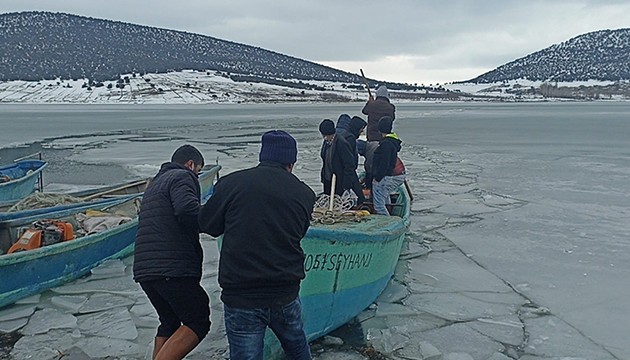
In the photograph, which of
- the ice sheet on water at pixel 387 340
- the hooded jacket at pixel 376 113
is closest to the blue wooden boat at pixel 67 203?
the hooded jacket at pixel 376 113

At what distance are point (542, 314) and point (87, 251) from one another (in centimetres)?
465

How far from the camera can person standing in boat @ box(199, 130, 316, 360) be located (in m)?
3.22

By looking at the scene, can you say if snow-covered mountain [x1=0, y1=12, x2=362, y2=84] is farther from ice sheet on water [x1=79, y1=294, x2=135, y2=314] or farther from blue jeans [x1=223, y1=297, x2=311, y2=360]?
blue jeans [x1=223, y1=297, x2=311, y2=360]

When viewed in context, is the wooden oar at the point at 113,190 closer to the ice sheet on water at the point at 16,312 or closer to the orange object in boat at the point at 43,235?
the orange object in boat at the point at 43,235

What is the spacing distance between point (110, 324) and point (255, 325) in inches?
111

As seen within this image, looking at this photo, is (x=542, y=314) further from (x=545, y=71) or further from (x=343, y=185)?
(x=545, y=71)

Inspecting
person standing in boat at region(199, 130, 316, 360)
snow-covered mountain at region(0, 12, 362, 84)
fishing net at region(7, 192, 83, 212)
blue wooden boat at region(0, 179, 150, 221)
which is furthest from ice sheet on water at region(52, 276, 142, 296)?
snow-covered mountain at region(0, 12, 362, 84)

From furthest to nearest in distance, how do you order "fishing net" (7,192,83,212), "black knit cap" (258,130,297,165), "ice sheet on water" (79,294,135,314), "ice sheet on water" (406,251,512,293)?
"fishing net" (7,192,83,212) < "ice sheet on water" (406,251,512,293) < "ice sheet on water" (79,294,135,314) < "black knit cap" (258,130,297,165)

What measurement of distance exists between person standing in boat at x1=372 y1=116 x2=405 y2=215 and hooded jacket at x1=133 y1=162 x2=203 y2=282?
3.85m

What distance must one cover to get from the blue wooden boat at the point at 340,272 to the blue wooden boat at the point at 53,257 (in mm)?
2732

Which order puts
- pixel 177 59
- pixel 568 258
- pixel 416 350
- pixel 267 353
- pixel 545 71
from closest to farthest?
pixel 267 353 < pixel 416 350 < pixel 568 258 < pixel 177 59 < pixel 545 71

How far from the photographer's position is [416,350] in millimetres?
5094

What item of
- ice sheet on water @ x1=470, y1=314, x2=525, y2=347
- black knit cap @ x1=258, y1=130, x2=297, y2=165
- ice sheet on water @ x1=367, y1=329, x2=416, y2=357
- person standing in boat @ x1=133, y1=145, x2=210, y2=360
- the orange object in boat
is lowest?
ice sheet on water @ x1=470, y1=314, x2=525, y2=347

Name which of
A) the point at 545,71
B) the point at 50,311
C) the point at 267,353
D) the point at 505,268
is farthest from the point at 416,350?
the point at 545,71
